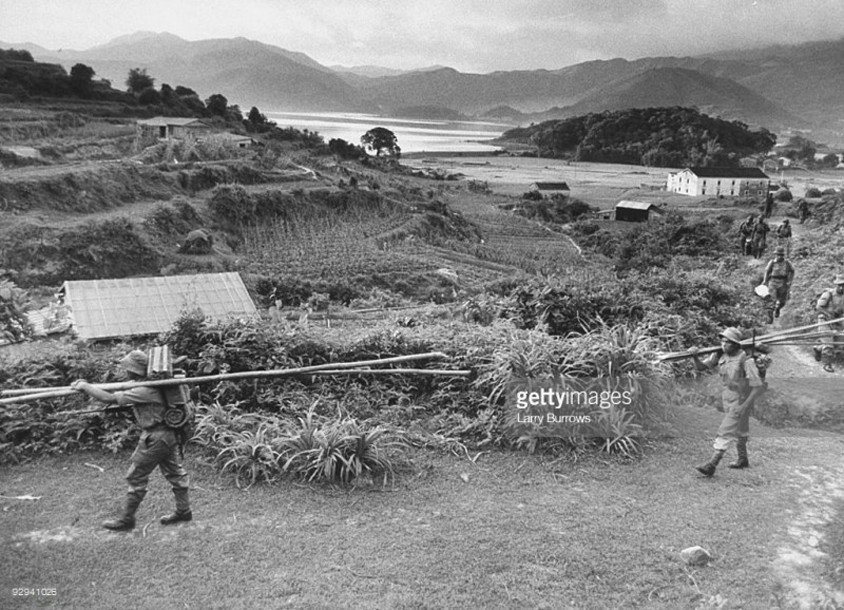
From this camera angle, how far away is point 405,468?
23.9 ft

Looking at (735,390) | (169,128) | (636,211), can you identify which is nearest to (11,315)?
(735,390)

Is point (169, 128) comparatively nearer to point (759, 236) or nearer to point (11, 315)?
point (759, 236)

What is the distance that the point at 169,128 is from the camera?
5372 centimetres

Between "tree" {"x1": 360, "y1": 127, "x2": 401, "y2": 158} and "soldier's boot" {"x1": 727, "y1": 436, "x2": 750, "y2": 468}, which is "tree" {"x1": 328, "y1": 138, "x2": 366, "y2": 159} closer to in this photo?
"tree" {"x1": 360, "y1": 127, "x2": 401, "y2": 158}

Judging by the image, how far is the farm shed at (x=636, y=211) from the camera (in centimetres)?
6394

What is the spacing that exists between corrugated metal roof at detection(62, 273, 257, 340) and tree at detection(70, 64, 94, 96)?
5168 cm

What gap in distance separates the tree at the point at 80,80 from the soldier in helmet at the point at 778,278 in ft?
209

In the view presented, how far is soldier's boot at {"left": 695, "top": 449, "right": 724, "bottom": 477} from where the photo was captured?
282 inches

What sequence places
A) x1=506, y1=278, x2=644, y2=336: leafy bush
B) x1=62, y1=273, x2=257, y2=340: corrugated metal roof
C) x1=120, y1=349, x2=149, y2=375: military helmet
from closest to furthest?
x1=120, y1=349, x2=149, y2=375: military helmet, x1=506, y1=278, x2=644, y2=336: leafy bush, x1=62, y1=273, x2=257, y2=340: corrugated metal roof

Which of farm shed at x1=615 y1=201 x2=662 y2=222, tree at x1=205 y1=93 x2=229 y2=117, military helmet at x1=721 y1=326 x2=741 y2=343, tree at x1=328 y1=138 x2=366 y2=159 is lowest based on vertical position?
farm shed at x1=615 y1=201 x2=662 y2=222

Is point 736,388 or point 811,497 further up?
point 736,388

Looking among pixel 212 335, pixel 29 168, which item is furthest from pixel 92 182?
pixel 212 335

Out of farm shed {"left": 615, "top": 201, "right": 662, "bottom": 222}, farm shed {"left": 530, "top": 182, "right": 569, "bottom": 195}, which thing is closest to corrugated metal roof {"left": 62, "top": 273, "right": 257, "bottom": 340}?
farm shed {"left": 615, "top": 201, "right": 662, "bottom": 222}

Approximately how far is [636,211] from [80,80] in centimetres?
5241
